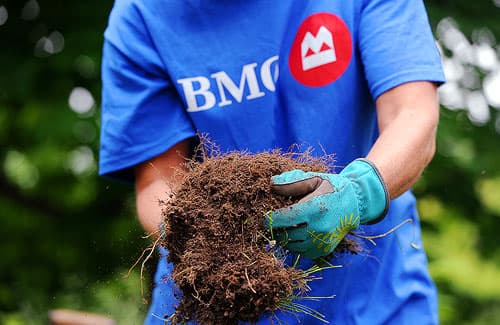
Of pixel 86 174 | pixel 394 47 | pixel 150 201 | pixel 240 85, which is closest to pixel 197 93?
pixel 240 85

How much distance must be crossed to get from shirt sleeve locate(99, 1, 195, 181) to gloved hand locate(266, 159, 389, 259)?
28.1 inches

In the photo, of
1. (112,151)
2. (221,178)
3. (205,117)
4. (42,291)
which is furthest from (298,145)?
(42,291)

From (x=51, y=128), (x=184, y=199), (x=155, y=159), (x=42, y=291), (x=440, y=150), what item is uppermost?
(x=184, y=199)

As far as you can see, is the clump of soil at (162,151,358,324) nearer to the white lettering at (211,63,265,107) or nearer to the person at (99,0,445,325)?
the person at (99,0,445,325)

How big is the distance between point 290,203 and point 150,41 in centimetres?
92

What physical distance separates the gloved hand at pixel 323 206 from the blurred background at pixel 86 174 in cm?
204

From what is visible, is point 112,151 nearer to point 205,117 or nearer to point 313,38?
point 205,117

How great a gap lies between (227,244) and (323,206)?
0.25 meters

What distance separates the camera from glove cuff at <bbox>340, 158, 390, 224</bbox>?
85.0 inches

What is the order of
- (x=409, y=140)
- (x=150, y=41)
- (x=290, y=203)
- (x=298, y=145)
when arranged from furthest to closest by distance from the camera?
1. (x=150, y=41)
2. (x=298, y=145)
3. (x=409, y=140)
4. (x=290, y=203)

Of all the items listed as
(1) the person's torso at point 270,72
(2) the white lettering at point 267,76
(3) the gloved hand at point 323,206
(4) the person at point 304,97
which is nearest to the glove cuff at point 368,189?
(3) the gloved hand at point 323,206

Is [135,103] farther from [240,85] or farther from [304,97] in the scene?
[304,97]

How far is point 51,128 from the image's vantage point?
4.38m

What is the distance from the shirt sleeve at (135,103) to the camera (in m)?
2.71
